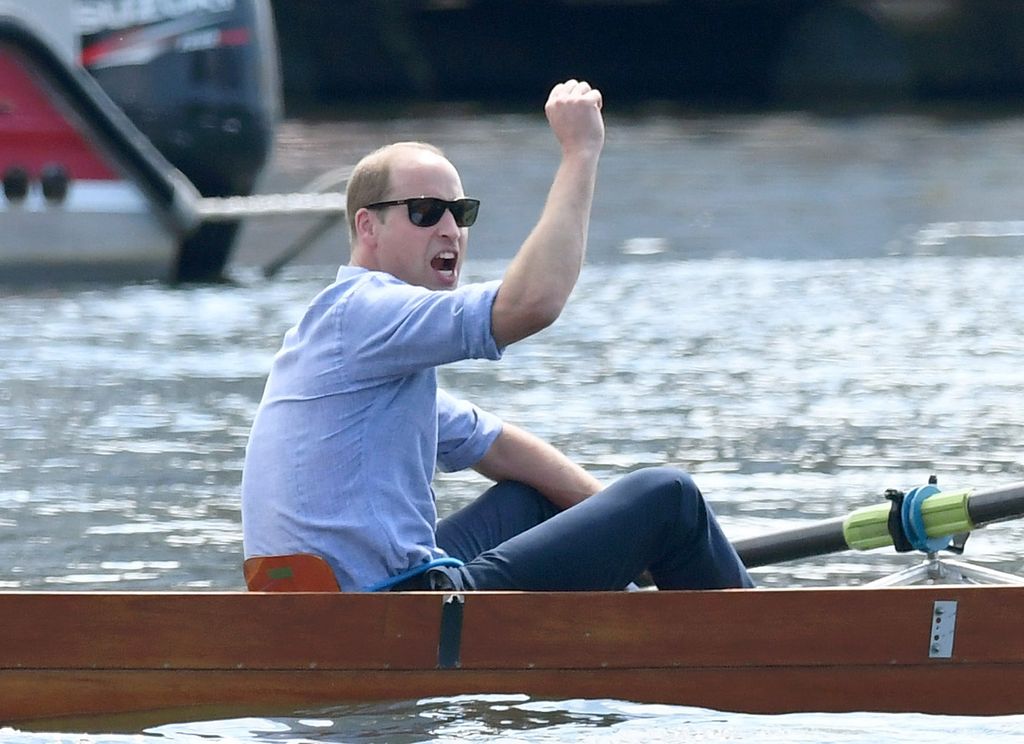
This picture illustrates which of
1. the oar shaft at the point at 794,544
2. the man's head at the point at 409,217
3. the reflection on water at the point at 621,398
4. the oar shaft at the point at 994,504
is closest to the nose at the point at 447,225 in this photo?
the man's head at the point at 409,217

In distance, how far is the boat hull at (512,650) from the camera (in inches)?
187

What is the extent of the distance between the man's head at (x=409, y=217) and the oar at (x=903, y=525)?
4.02ft

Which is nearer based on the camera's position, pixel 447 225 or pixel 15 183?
pixel 447 225

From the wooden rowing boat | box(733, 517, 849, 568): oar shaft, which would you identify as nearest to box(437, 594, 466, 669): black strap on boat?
the wooden rowing boat

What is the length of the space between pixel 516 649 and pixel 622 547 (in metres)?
0.32

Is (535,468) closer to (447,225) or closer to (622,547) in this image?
(622,547)

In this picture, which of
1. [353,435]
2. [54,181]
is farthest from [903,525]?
[54,181]

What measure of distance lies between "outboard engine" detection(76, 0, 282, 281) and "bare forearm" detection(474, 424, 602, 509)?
841 cm

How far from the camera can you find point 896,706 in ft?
16.2

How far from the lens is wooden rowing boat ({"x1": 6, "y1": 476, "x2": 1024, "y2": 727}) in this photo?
4750 mm

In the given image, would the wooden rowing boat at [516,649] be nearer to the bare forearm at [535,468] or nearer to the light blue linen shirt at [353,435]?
the light blue linen shirt at [353,435]

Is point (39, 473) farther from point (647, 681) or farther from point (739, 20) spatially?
point (739, 20)

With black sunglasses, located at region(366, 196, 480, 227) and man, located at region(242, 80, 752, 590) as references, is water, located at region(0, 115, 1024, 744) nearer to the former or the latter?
man, located at region(242, 80, 752, 590)

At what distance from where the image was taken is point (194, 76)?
13508mm
